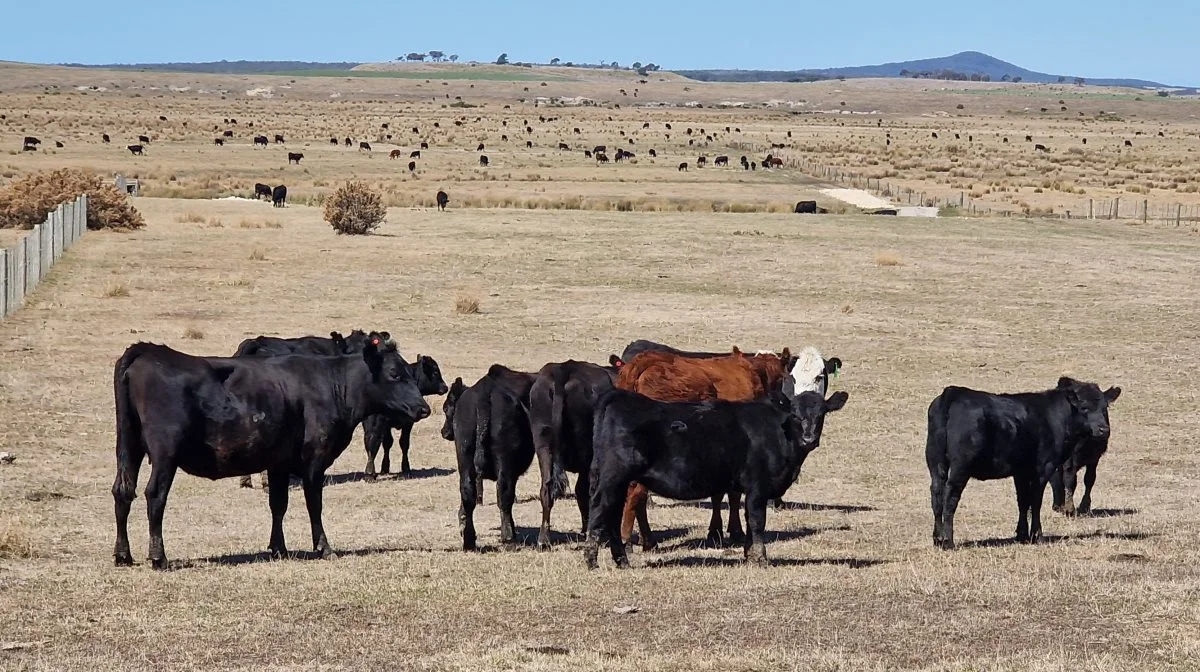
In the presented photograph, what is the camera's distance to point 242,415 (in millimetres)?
12078

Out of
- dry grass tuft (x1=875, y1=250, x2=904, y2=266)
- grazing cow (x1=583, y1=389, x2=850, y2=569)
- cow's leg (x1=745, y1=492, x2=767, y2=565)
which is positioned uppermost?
grazing cow (x1=583, y1=389, x2=850, y2=569)

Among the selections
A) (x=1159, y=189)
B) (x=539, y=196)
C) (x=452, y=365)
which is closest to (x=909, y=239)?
(x=539, y=196)

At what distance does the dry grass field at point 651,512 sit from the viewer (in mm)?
9328

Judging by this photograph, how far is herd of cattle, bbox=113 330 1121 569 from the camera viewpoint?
11695mm

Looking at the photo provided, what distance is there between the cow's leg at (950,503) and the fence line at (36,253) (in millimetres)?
19015

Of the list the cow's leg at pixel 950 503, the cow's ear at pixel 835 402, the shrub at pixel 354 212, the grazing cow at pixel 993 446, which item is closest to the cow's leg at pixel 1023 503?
the grazing cow at pixel 993 446

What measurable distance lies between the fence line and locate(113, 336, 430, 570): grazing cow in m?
16.1

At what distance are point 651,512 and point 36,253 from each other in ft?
71.0

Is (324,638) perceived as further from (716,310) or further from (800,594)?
(716,310)

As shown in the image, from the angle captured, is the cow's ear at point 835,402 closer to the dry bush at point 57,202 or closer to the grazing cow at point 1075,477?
the grazing cow at point 1075,477

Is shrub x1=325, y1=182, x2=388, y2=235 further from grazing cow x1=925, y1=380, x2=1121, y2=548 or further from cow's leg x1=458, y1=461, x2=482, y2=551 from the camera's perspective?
grazing cow x1=925, y1=380, x2=1121, y2=548

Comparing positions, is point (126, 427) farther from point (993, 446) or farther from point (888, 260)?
point (888, 260)

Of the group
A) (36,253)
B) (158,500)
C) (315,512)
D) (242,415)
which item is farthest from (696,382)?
(36,253)

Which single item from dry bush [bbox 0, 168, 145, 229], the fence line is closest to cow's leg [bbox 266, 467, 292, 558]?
the fence line
